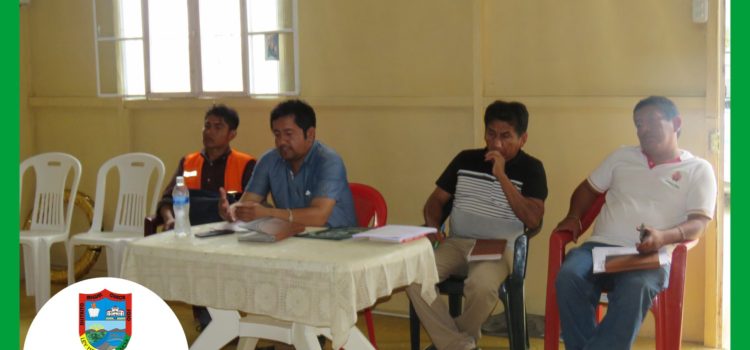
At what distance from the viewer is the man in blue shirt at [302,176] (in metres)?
4.50

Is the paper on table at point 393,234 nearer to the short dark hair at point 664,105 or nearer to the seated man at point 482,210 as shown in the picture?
the seated man at point 482,210

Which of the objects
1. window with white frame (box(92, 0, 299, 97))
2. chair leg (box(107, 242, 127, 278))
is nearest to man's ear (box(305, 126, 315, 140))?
window with white frame (box(92, 0, 299, 97))

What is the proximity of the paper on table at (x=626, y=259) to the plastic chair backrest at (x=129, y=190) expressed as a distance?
10.4ft

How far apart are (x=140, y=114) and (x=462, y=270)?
304 cm

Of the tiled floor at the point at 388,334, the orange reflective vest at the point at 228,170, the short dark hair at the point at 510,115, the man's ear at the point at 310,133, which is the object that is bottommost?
the tiled floor at the point at 388,334

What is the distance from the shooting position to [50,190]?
6.47 meters

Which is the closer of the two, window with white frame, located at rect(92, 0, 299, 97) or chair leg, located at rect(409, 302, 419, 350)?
chair leg, located at rect(409, 302, 419, 350)

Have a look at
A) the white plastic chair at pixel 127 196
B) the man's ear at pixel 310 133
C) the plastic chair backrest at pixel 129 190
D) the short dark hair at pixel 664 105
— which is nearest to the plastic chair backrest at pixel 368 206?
the man's ear at pixel 310 133

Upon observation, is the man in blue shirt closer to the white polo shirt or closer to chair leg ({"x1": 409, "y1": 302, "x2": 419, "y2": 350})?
chair leg ({"x1": 409, "y1": 302, "x2": 419, "y2": 350})

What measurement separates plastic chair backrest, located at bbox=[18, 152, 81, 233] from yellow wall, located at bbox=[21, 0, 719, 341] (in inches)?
25.0

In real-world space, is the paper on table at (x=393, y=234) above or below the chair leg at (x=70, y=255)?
above

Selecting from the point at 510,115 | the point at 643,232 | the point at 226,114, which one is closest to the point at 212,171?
the point at 226,114

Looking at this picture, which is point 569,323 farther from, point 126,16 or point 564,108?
point 126,16

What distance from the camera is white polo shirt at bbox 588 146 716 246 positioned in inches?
172
